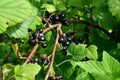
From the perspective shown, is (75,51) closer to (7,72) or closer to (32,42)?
(32,42)

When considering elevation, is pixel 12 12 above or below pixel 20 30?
above

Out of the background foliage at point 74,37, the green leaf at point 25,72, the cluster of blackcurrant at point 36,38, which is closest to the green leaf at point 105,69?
the background foliage at point 74,37

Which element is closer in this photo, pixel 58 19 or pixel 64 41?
pixel 64 41

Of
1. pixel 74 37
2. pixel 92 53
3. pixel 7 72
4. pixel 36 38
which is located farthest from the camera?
pixel 74 37

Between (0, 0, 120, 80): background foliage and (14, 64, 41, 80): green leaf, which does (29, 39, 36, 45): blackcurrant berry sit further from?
(14, 64, 41, 80): green leaf

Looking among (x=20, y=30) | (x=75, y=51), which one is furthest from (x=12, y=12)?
(x=75, y=51)

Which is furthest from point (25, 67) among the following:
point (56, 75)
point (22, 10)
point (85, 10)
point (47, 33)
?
point (85, 10)

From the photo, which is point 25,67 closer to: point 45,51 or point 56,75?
point 56,75
